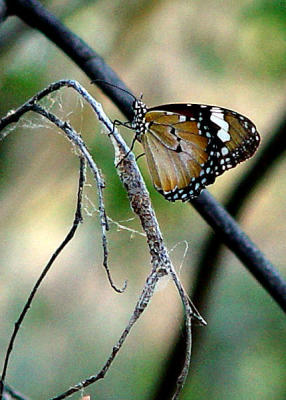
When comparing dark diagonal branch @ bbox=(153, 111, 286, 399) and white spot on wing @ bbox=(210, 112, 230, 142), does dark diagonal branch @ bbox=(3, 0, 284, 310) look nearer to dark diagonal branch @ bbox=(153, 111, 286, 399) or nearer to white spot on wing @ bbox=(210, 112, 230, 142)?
white spot on wing @ bbox=(210, 112, 230, 142)

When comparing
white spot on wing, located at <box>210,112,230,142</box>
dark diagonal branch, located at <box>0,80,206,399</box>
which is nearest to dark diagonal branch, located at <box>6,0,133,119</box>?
white spot on wing, located at <box>210,112,230,142</box>

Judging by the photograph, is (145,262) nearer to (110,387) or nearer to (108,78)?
(110,387)

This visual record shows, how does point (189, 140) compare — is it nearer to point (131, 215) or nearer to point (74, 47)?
point (74, 47)

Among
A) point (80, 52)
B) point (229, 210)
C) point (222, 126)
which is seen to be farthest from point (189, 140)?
point (229, 210)

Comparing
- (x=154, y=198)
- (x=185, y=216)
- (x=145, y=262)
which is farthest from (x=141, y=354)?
(x=154, y=198)

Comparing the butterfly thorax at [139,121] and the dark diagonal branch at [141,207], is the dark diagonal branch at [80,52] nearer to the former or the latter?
the butterfly thorax at [139,121]

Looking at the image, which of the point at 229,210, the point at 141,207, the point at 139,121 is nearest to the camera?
the point at 141,207
